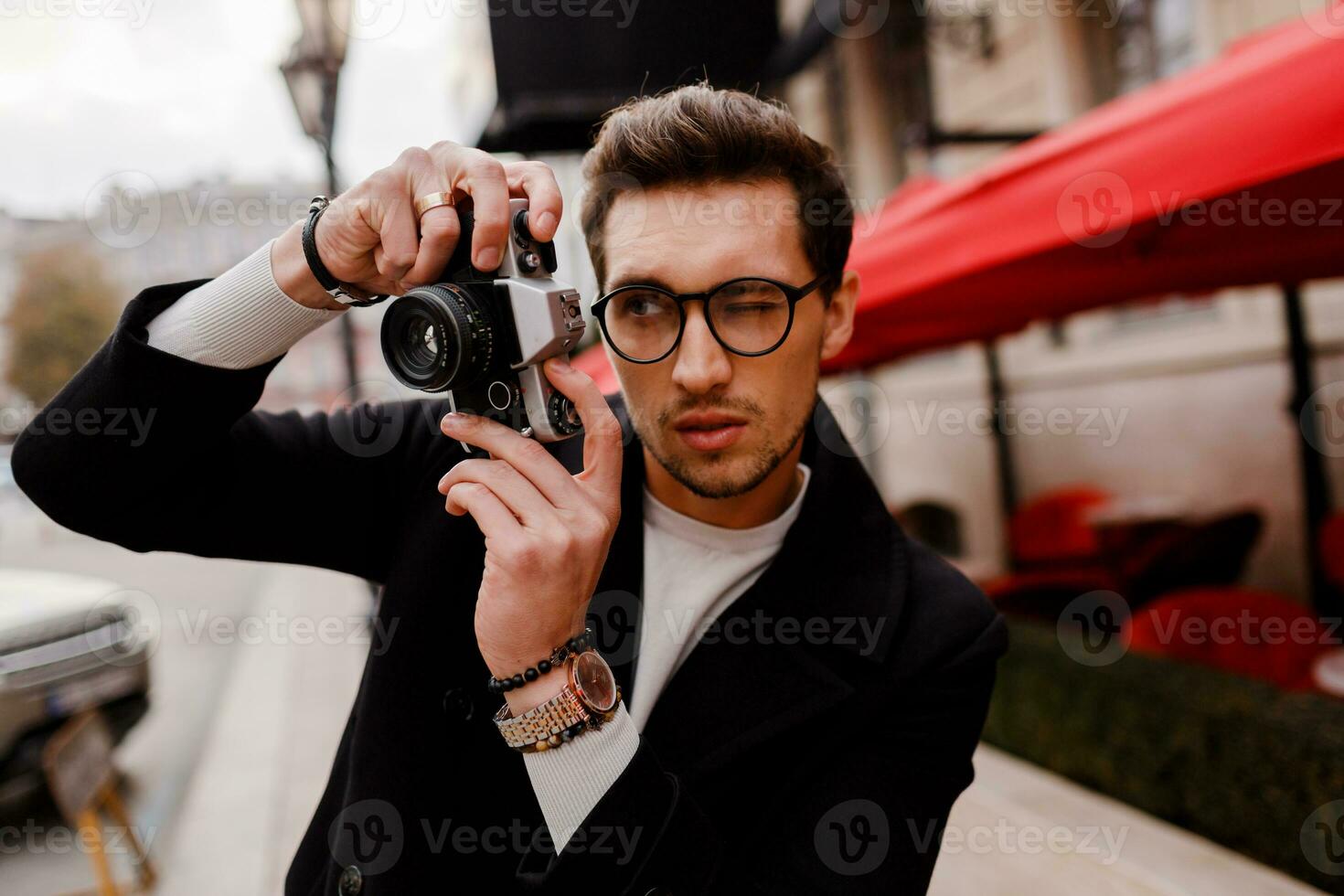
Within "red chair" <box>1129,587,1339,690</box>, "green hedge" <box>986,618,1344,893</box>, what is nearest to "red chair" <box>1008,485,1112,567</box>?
"red chair" <box>1129,587,1339,690</box>

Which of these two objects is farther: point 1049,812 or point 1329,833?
point 1049,812

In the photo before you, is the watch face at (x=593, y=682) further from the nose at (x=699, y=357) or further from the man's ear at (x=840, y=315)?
the man's ear at (x=840, y=315)

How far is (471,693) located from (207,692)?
23.9ft

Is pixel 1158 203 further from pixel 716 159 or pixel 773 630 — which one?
pixel 773 630

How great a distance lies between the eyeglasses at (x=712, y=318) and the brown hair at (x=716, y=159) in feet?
0.52

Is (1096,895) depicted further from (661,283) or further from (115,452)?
(115,452)

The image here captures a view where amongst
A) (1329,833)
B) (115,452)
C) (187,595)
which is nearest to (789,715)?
(115,452)

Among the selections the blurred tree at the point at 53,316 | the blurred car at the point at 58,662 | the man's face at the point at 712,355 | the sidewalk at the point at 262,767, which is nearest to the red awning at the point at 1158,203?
the man's face at the point at 712,355

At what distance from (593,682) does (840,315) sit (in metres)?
1.03

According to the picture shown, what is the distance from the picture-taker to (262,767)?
5.54 metres

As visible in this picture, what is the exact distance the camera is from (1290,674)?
13.2 feet

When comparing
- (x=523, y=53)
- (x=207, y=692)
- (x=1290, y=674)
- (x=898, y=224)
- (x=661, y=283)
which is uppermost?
(x=523, y=53)

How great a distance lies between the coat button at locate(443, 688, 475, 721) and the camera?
1454mm

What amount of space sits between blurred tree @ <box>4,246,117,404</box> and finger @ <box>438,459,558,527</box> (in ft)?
24.3
